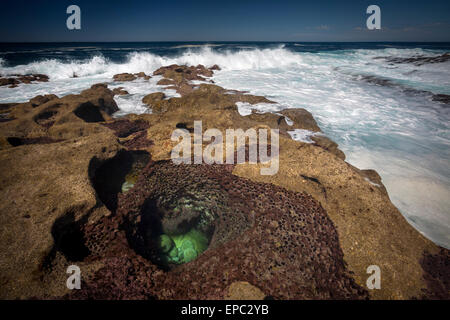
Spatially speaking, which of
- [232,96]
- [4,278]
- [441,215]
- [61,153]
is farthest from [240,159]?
[232,96]

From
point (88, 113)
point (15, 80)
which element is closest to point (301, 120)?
point (88, 113)

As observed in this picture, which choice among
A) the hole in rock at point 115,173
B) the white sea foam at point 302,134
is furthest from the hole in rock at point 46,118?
the white sea foam at point 302,134

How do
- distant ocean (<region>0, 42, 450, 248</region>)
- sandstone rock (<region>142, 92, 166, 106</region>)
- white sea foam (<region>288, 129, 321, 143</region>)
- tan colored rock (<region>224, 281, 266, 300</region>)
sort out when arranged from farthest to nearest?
1. sandstone rock (<region>142, 92, 166, 106</region>)
2. white sea foam (<region>288, 129, 321, 143</region>)
3. distant ocean (<region>0, 42, 450, 248</region>)
4. tan colored rock (<region>224, 281, 266, 300</region>)

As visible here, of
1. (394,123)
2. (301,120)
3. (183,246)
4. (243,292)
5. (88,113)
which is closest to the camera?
(243,292)

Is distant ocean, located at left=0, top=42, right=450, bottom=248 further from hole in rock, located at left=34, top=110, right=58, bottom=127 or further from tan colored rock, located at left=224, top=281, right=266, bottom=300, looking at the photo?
tan colored rock, located at left=224, top=281, right=266, bottom=300

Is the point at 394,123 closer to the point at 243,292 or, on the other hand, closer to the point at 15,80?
the point at 243,292

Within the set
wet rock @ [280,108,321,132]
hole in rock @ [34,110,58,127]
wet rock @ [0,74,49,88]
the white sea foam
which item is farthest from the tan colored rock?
wet rock @ [0,74,49,88]
